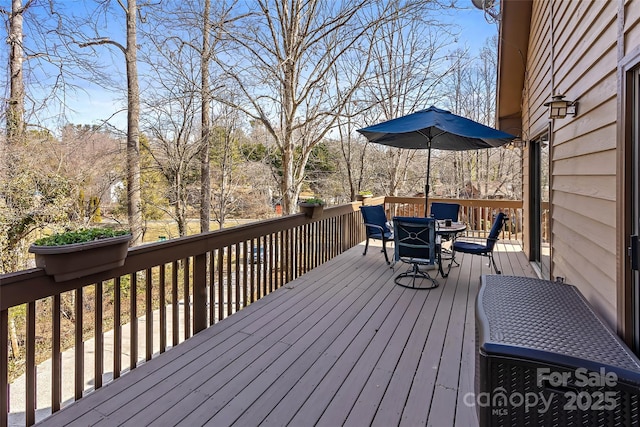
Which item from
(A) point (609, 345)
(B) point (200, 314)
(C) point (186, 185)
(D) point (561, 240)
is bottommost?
(B) point (200, 314)

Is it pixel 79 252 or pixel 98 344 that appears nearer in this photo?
pixel 79 252

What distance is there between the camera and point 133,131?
9719 mm

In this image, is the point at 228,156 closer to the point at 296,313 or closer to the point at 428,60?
the point at 428,60

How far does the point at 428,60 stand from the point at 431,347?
8698 mm

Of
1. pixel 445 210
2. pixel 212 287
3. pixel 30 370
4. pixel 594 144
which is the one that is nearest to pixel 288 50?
pixel 445 210

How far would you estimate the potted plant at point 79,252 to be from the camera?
1858 millimetres

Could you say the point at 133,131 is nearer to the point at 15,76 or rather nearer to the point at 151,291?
the point at 15,76

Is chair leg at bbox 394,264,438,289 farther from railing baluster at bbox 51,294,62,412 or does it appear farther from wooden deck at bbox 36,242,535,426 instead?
railing baluster at bbox 51,294,62,412

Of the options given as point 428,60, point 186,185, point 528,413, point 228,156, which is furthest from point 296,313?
point 228,156

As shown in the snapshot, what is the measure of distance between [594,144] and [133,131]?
10210 millimetres

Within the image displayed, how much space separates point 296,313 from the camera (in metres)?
3.49

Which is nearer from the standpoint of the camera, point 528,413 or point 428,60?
point 528,413

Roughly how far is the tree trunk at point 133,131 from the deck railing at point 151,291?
2660 mm

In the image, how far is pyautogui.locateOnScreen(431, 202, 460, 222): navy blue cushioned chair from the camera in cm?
666
